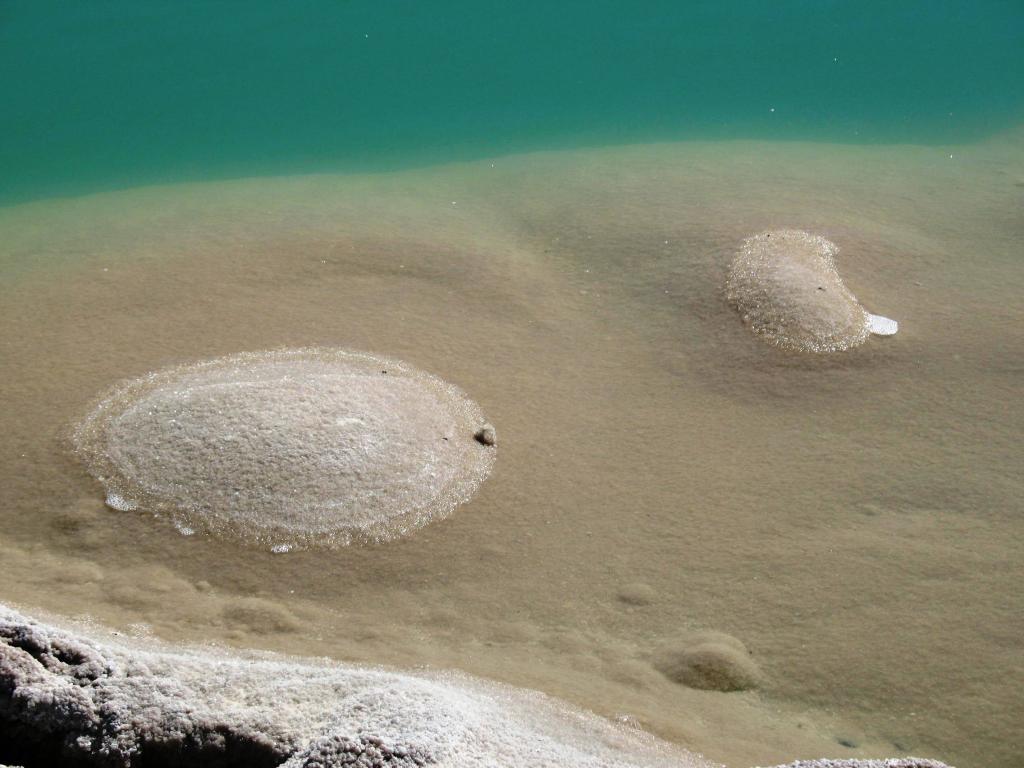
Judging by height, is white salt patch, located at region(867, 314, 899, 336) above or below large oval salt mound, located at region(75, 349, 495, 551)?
above

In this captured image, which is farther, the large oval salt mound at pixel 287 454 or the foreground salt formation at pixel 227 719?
the large oval salt mound at pixel 287 454

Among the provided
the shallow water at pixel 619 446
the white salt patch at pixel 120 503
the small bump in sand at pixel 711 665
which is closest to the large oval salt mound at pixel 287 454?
the white salt patch at pixel 120 503

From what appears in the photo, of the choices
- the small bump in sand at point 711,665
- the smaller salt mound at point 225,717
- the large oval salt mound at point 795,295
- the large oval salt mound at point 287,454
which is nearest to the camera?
the smaller salt mound at point 225,717

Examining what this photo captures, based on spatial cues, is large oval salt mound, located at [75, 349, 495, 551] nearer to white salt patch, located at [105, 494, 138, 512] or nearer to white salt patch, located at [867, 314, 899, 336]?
white salt patch, located at [105, 494, 138, 512]

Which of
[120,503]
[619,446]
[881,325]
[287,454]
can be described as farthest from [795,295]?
[120,503]

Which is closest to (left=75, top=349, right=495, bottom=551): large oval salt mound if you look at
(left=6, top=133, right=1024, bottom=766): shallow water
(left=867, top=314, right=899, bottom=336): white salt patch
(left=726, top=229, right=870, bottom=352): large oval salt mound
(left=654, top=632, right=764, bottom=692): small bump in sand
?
(left=6, top=133, right=1024, bottom=766): shallow water

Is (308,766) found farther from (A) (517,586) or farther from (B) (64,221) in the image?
(B) (64,221)

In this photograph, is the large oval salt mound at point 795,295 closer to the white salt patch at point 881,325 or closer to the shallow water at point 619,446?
the white salt patch at point 881,325

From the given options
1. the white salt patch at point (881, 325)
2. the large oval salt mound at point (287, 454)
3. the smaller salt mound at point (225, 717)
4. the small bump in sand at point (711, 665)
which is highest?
the white salt patch at point (881, 325)

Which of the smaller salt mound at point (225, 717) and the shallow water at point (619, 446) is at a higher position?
the shallow water at point (619, 446)
